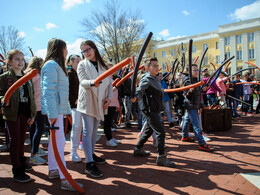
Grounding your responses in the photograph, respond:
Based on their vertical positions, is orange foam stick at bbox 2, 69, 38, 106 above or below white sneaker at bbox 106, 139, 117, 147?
above

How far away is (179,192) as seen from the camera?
268 centimetres

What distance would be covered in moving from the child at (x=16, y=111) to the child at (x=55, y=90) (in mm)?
508

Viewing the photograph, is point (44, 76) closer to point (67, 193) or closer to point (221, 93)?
point (67, 193)

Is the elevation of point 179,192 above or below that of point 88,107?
below

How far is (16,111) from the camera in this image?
3.01m

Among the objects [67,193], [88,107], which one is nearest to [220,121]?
[88,107]

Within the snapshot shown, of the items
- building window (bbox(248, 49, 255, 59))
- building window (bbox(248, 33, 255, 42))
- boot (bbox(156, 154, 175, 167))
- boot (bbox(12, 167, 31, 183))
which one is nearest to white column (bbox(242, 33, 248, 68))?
building window (bbox(248, 33, 255, 42))

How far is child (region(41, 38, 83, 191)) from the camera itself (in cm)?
270

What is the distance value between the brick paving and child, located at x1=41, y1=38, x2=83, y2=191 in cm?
41

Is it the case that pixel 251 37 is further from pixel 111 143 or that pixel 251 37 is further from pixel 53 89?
pixel 53 89

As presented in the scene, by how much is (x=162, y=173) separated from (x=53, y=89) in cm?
220

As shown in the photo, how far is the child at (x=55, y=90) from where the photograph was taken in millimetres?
2697

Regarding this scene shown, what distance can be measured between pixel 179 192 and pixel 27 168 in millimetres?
2605

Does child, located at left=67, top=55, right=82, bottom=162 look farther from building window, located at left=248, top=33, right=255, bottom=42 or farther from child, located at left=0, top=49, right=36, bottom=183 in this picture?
building window, located at left=248, top=33, right=255, bottom=42
